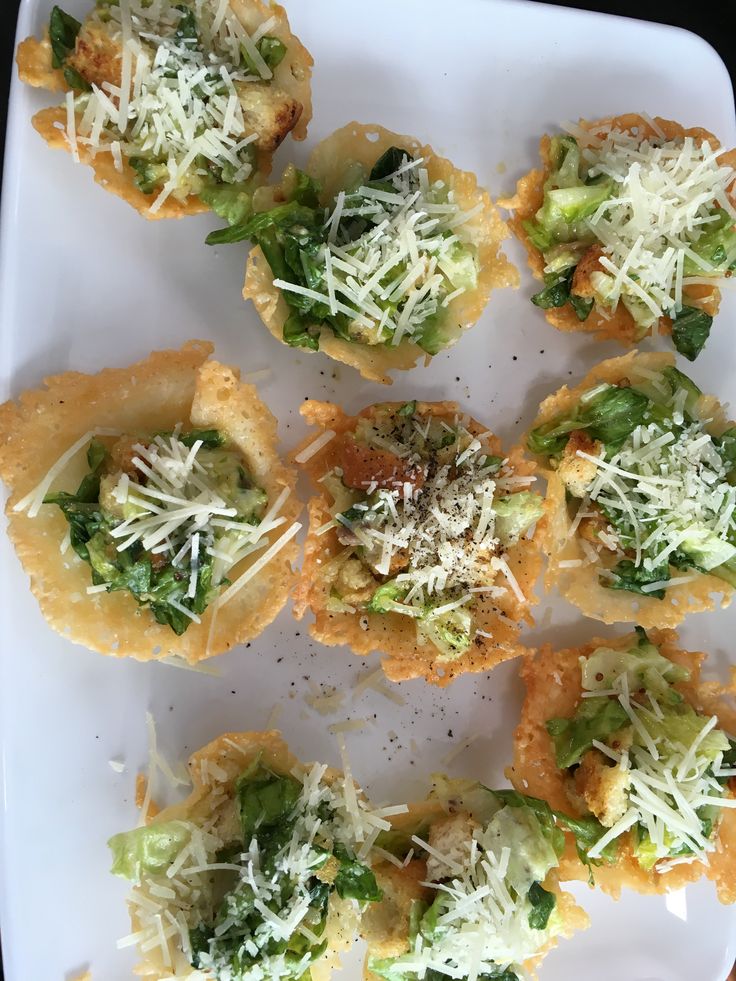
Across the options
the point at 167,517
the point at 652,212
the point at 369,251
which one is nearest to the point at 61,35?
the point at 369,251

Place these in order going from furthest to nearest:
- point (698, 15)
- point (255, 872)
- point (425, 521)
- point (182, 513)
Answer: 1. point (698, 15)
2. point (425, 521)
3. point (255, 872)
4. point (182, 513)

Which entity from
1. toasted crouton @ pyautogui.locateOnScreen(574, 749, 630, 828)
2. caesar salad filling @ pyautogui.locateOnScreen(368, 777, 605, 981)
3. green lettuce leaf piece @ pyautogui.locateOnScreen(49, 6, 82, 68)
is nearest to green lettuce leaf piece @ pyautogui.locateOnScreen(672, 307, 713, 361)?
toasted crouton @ pyautogui.locateOnScreen(574, 749, 630, 828)

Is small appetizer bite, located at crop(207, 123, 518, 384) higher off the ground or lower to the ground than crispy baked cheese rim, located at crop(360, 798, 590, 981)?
higher

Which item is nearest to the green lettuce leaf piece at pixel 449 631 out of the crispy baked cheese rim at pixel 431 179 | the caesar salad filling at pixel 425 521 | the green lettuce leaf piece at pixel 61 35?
the caesar salad filling at pixel 425 521

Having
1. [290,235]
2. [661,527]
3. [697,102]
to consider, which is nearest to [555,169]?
[697,102]

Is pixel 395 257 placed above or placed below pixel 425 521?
above

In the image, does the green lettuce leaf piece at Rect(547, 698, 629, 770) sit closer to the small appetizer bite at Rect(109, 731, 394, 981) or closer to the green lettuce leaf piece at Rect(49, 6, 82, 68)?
the small appetizer bite at Rect(109, 731, 394, 981)

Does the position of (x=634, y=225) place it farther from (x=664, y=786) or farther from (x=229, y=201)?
(x=664, y=786)

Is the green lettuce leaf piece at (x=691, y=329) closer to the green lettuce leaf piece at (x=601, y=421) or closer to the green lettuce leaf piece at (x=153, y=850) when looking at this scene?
the green lettuce leaf piece at (x=601, y=421)
